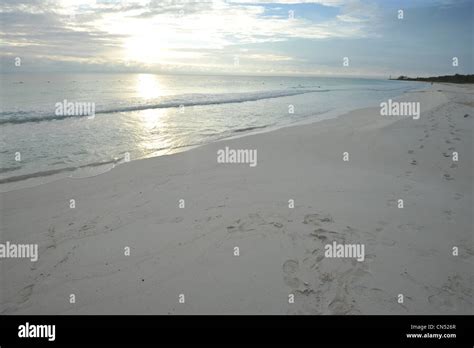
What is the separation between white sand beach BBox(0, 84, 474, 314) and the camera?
11.7ft

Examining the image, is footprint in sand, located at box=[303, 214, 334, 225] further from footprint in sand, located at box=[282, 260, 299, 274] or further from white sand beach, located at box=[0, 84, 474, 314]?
footprint in sand, located at box=[282, 260, 299, 274]

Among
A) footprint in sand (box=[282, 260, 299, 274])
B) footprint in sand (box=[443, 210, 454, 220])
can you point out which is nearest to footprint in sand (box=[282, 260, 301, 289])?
footprint in sand (box=[282, 260, 299, 274])

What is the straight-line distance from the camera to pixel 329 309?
3.33 metres

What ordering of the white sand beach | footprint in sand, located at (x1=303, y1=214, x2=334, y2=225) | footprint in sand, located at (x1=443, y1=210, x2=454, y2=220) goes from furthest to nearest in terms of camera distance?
footprint in sand, located at (x1=443, y1=210, x2=454, y2=220)
footprint in sand, located at (x1=303, y1=214, x2=334, y2=225)
the white sand beach

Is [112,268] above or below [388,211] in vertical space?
below

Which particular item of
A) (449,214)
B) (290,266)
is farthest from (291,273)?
(449,214)

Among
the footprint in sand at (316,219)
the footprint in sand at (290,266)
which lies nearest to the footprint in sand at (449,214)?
the footprint in sand at (316,219)

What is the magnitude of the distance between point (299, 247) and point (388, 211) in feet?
7.52

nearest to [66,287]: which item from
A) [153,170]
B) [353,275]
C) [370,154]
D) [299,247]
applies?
[299,247]

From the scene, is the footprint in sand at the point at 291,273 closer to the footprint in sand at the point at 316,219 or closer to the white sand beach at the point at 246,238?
the white sand beach at the point at 246,238
